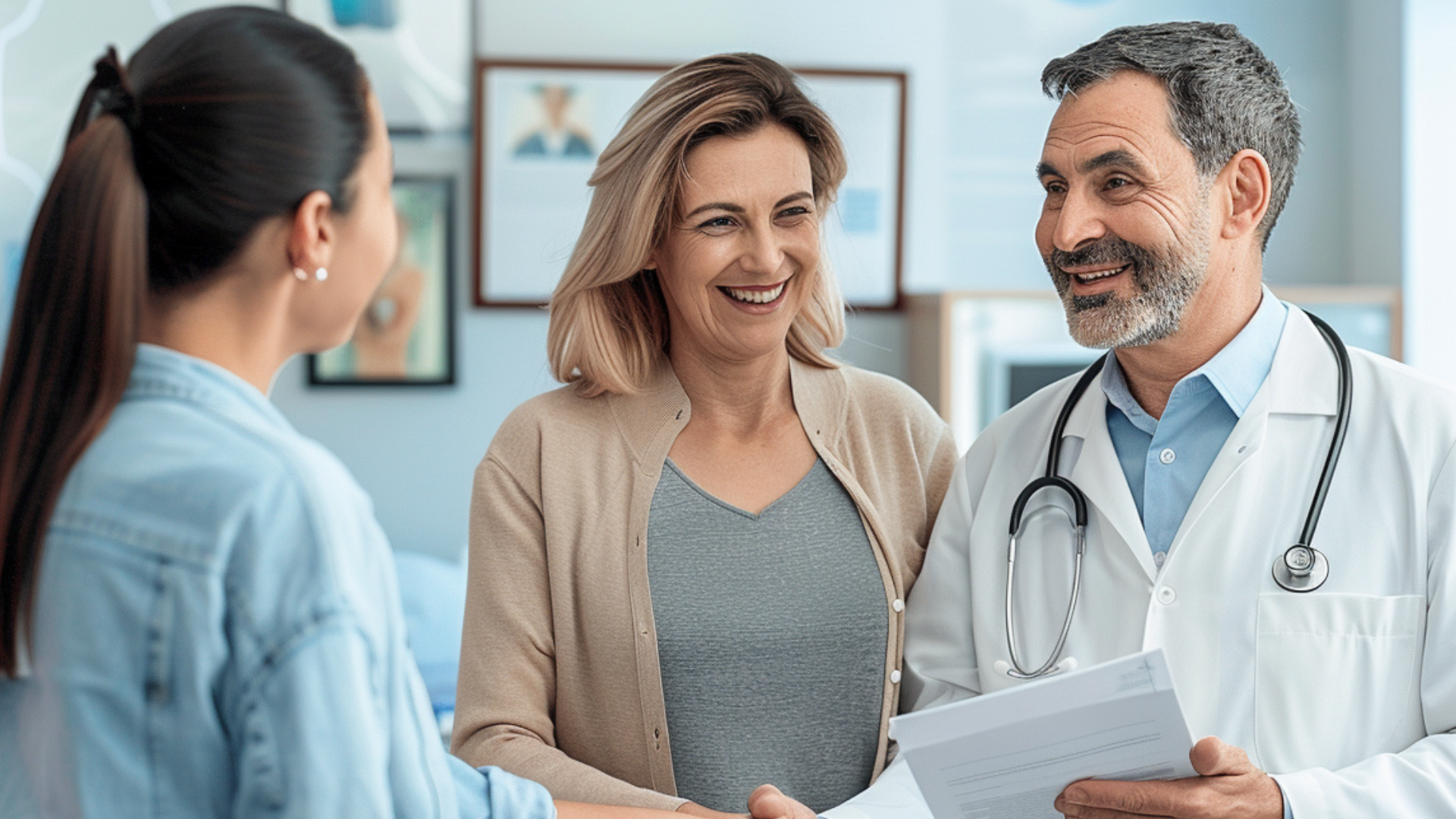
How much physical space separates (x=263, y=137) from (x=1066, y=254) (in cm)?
96

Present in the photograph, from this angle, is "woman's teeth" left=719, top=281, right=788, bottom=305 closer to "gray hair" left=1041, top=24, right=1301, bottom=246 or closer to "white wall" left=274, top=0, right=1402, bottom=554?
"gray hair" left=1041, top=24, right=1301, bottom=246

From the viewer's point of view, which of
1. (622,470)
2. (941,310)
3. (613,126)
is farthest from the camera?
(613,126)

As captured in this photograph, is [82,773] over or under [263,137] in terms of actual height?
under

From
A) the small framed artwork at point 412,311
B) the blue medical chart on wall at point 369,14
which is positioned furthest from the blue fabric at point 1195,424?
the blue medical chart on wall at point 369,14

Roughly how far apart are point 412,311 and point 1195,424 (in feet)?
7.43

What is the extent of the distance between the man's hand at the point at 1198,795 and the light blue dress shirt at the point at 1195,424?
277 millimetres

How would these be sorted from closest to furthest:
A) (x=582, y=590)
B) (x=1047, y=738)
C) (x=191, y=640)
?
(x=191, y=640) → (x=1047, y=738) → (x=582, y=590)

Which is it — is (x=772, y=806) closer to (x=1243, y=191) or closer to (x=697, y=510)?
(x=697, y=510)

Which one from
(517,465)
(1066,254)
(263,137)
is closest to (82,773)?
(263,137)

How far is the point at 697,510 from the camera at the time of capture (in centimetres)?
152

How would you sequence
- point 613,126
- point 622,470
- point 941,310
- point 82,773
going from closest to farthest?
point 82,773
point 622,470
point 941,310
point 613,126

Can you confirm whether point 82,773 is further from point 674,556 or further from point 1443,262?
point 1443,262

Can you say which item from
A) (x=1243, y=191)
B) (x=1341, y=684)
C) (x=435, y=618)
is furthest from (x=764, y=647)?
(x=435, y=618)

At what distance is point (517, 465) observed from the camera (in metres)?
1.52
